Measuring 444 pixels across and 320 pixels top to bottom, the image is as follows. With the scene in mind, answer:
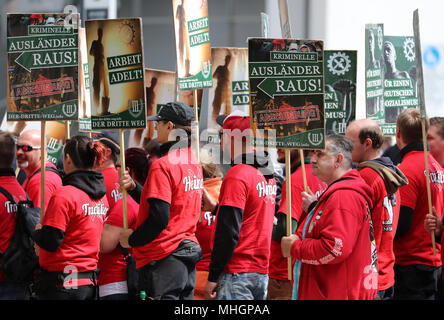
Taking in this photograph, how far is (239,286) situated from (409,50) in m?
3.56

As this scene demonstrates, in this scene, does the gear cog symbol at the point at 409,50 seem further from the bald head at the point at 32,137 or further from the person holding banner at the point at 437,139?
the bald head at the point at 32,137

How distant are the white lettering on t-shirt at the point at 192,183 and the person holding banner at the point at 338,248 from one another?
100cm

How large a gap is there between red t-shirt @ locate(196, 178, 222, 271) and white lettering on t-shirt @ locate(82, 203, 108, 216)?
0.96 meters

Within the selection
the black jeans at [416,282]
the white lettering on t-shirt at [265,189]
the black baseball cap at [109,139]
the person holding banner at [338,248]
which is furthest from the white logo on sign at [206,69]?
the person holding banner at [338,248]

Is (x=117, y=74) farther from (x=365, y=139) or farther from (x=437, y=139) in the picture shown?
(x=437, y=139)

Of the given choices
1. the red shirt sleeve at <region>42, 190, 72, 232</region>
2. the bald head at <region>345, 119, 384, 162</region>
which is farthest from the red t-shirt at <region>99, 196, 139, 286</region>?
the bald head at <region>345, 119, 384, 162</region>

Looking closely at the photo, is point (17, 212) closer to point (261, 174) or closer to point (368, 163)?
point (261, 174)

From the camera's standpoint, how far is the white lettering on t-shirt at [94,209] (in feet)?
14.9

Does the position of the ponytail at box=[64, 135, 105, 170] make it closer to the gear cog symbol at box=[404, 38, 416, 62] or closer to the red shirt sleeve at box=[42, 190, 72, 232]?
the red shirt sleeve at box=[42, 190, 72, 232]

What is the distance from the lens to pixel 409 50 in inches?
273

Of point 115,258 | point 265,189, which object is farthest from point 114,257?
point 265,189

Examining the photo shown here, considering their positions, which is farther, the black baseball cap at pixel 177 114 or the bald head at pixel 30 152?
the bald head at pixel 30 152

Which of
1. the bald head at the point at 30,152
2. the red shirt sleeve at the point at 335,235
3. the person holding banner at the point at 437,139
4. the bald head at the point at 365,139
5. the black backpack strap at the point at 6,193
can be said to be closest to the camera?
the red shirt sleeve at the point at 335,235

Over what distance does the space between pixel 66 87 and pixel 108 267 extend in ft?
4.63
